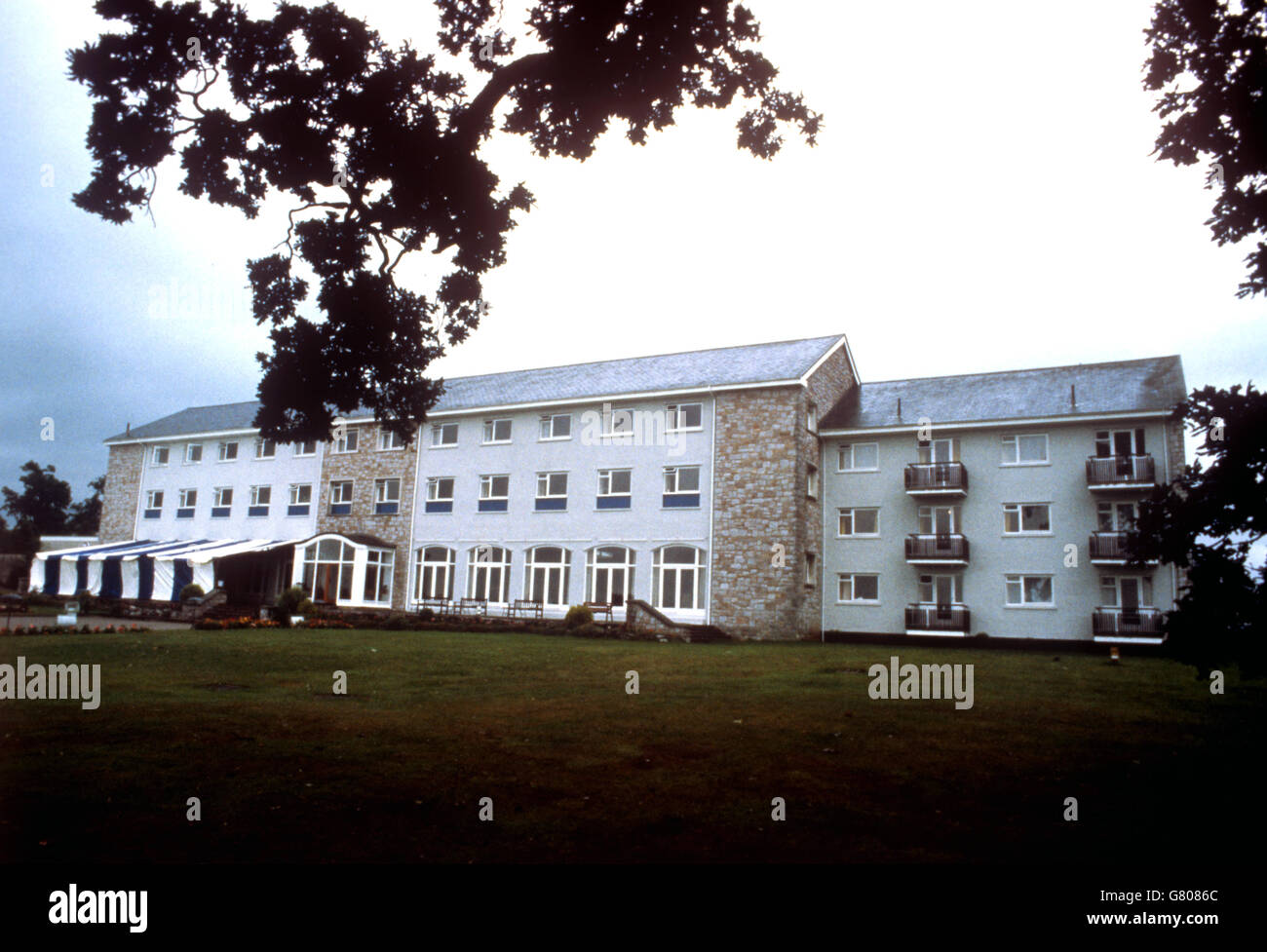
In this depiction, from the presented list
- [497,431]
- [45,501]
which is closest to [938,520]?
[497,431]

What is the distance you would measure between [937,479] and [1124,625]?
738cm

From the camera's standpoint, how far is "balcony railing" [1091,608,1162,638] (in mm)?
26484

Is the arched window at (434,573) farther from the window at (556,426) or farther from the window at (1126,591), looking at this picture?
the window at (1126,591)

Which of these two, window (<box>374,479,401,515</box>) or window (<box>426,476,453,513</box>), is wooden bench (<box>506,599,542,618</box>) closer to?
window (<box>426,476,453,513</box>)

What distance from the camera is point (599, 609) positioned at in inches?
1187

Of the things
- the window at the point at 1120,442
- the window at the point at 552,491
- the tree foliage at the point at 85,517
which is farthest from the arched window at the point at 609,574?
the tree foliage at the point at 85,517

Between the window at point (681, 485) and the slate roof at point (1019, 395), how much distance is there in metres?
5.54

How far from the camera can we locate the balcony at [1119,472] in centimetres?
2680

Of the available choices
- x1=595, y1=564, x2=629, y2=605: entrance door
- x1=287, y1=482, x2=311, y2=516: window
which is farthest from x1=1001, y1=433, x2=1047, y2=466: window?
x1=287, y1=482, x2=311, y2=516: window

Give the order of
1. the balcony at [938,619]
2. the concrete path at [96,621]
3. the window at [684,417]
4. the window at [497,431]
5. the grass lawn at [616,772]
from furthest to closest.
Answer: the window at [497,431] → the window at [684,417] → the balcony at [938,619] → the concrete path at [96,621] → the grass lawn at [616,772]

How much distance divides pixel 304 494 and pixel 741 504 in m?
22.6

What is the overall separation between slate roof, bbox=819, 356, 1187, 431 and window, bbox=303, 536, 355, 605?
20946mm

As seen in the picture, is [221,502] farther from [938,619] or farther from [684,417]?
[938,619]
